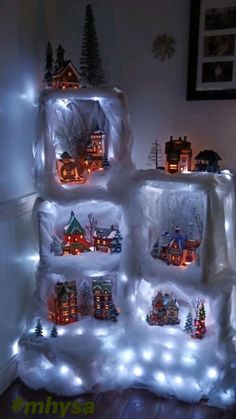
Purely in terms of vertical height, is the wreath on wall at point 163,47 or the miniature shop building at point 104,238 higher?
the wreath on wall at point 163,47

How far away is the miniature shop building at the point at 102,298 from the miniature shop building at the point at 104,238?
0.18m

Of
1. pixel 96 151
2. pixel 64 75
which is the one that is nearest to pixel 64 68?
→ pixel 64 75

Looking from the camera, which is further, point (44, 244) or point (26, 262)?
point (26, 262)

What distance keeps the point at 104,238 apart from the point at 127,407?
824 mm

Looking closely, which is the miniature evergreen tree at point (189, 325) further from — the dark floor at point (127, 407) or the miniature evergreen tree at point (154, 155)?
the miniature evergreen tree at point (154, 155)

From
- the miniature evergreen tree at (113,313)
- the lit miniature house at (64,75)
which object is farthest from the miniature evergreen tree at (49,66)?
the miniature evergreen tree at (113,313)

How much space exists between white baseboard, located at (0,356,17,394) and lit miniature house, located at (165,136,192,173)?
1301 mm

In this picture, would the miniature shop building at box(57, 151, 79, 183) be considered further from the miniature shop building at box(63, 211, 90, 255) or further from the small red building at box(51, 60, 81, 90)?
the small red building at box(51, 60, 81, 90)

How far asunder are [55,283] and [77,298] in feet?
0.52

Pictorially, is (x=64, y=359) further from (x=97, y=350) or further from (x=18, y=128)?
(x=18, y=128)

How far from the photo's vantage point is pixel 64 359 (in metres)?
1.83

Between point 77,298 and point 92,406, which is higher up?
point 77,298

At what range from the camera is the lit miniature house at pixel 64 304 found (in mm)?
1897

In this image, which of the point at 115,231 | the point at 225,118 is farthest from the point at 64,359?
the point at 225,118
